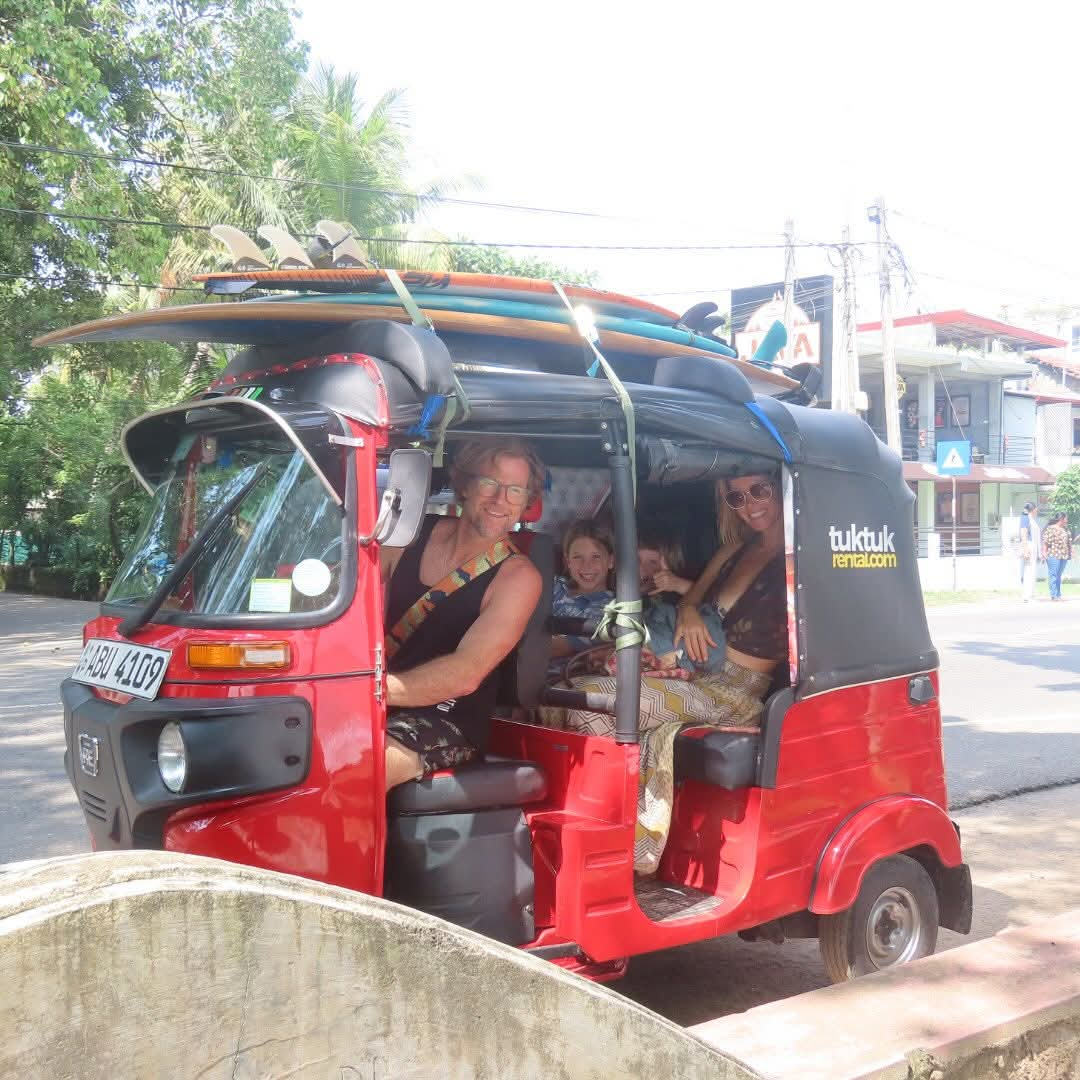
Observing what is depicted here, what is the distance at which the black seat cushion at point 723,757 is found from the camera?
3768mm

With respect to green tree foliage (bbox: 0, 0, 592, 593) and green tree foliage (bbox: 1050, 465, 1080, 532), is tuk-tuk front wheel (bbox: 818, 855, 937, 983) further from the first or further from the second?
green tree foliage (bbox: 1050, 465, 1080, 532)

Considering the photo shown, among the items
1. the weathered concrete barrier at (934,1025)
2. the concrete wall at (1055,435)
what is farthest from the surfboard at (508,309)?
the concrete wall at (1055,435)

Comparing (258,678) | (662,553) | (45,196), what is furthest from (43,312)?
(258,678)

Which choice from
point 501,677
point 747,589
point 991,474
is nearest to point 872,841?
point 747,589

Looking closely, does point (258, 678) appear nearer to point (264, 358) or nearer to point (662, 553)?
point (264, 358)

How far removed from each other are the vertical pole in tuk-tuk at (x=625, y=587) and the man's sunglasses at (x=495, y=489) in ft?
1.05

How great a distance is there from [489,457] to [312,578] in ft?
2.80

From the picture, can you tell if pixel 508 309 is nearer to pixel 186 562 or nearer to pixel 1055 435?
pixel 186 562

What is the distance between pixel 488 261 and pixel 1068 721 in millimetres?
25768

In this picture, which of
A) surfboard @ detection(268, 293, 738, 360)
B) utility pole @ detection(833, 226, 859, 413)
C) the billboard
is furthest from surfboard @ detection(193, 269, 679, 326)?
the billboard

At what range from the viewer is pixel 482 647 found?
3.52 meters

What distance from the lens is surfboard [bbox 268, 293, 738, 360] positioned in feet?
11.3

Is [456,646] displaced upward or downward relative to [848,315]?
downward

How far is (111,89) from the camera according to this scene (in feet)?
49.0
